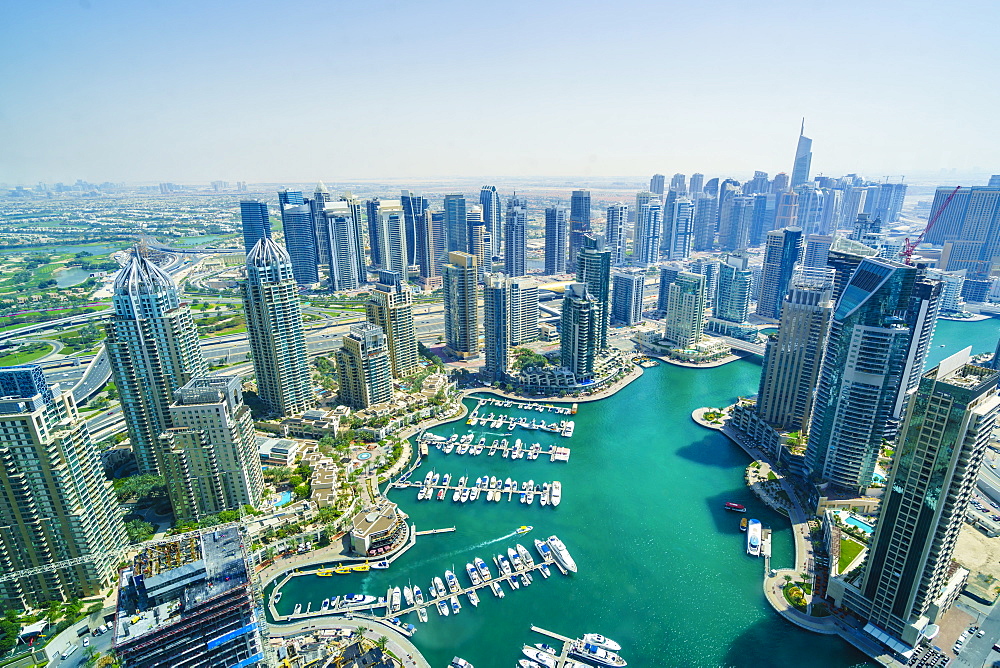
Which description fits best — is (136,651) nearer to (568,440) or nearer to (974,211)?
(568,440)

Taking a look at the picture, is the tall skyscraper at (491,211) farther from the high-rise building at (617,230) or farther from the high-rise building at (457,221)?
the high-rise building at (617,230)

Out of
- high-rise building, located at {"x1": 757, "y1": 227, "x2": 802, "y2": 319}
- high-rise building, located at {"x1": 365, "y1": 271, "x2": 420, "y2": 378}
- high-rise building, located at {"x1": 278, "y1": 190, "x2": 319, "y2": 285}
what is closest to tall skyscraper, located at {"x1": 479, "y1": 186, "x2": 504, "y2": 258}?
high-rise building, located at {"x1": 278, "y1": 190, "x2": 319, "y2": 285}

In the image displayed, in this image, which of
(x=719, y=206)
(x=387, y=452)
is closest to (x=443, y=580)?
(x=387, y=452)

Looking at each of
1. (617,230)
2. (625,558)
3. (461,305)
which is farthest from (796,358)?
(617,230)

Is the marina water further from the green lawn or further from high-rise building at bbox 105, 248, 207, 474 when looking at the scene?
high-rise building at bbox 105, 248, 207, 474

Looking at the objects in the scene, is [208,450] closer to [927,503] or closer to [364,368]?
[364,368]

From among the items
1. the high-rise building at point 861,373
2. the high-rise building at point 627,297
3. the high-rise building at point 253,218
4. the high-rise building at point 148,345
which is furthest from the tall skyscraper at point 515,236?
the high-rise building at point 148,345
